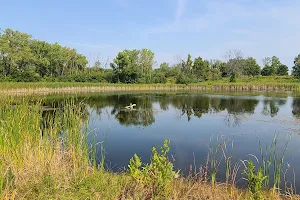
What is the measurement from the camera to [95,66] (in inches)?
2330

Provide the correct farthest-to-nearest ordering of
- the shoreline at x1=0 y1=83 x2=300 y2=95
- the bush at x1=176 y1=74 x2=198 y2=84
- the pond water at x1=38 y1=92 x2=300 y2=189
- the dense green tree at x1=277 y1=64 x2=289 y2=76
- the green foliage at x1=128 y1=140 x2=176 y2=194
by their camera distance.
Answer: the dense green tree at x1=277 y1=64 x2=289 y2=76
the bush at x1=176 y1=74 x2=198 y2=84
the shoreline at x1=0 y1=83 x2=300 y2=95
the pond water at x1=38 y1=92 x2=300 y2=189
the green foliage at x1=128 y1=140 x2=176 y2=194

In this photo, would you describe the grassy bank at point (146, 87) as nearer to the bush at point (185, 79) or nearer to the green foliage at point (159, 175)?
the bush at point (185, 79)

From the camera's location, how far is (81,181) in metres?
3.52

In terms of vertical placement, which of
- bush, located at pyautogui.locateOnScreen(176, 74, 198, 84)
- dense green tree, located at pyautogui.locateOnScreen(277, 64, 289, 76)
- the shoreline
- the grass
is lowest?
the grass

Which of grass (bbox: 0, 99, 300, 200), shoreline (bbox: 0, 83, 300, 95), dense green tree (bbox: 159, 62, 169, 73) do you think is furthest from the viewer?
dense green tree (bbox: 159, 62, 169, 73)

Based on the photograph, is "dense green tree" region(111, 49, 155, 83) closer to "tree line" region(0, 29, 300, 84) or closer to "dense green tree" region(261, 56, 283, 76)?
"tree line" region(0, 29, 300, 84)

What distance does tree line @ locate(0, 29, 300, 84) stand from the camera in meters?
42.3

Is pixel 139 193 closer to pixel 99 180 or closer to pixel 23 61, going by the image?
pixel 99 180

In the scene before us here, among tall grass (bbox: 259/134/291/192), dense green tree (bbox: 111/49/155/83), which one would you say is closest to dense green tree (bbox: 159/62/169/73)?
dense green tree (bbox: 111/49/155/83)

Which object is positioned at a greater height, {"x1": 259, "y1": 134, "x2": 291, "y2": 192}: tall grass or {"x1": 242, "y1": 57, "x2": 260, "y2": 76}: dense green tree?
{"x1": 242, "y1": 57, "x2": 260, "y2": 76}: dense green tree

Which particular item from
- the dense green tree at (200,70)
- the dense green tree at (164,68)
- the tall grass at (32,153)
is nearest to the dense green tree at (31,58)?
the dense green tree at (164,68)

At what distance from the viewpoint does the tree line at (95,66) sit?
42.3m

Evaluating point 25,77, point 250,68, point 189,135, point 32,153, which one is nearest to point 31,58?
point 25,77

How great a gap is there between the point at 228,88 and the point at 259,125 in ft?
94.9
